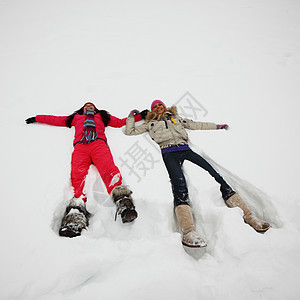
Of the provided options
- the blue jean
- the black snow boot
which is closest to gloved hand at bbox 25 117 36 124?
the blue jean

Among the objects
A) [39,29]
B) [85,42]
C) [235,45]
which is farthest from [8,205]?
[39,29]

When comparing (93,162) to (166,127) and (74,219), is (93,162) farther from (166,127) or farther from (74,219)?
(166,127)

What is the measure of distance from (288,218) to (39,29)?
34.0 feet

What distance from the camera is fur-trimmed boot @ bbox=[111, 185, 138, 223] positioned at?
1.63 m

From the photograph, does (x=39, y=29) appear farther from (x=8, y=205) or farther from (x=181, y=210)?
(x=181, y=210)

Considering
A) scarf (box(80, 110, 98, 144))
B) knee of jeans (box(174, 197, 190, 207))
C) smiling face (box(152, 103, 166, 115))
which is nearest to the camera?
knee of jeans (box(174, 197, 190, 207))

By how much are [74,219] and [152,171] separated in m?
1.12

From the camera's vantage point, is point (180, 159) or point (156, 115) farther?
point (156, 115)

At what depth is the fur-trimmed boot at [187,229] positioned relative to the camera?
56.7 inches

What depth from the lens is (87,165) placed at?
89.6 inches

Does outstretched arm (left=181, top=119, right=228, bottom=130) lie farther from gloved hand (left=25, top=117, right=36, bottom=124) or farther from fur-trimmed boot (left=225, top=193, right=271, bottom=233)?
gloved hand (left=25, top=117, right=36, bottom=124)

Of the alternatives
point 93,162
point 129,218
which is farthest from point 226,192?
point 93,162

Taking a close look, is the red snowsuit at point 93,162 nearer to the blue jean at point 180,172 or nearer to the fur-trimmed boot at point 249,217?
the blue jean at point 180,172

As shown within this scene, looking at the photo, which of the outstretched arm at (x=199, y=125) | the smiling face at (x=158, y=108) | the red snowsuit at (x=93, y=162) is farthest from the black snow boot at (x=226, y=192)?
the smiling face at (x=158, y=108)
